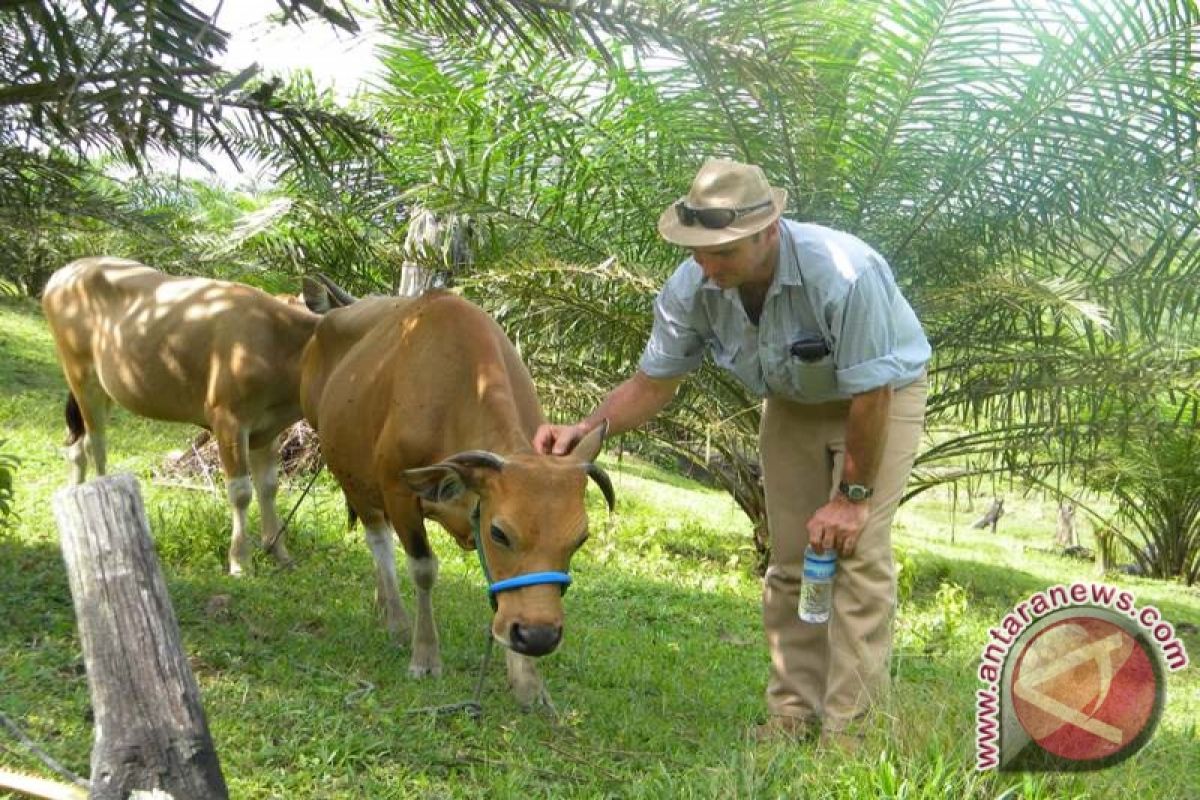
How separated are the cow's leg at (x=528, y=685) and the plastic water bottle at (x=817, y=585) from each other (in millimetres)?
1188

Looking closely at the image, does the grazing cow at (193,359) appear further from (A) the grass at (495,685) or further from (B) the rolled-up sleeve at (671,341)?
(B) the rolled-up sleeve at (671,341)

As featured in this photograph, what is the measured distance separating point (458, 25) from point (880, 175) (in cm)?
339

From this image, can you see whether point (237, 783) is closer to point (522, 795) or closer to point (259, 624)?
point (522, 795)

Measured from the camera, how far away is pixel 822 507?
4.29 meters

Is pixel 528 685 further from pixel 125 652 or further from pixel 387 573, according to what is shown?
pixel 125 652

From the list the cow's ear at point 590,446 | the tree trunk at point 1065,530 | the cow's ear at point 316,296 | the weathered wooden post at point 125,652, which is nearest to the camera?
the weathered wooden post at point 125,652

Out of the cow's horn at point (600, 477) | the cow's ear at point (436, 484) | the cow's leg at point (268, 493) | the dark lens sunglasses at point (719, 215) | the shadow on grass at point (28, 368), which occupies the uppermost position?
the dark lens sunglasses at point (719, 215)

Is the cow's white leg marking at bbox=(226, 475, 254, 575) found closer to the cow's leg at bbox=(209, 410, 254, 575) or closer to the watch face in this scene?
the cow's leg at bbox=(209, 410, 254, 575)

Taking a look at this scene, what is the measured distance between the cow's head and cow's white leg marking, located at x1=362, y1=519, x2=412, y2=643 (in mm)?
1454

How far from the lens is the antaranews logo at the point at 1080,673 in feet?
9.61

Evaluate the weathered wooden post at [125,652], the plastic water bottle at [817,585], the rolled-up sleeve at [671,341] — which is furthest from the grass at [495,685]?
the rolled-up sleeve at [671,341]

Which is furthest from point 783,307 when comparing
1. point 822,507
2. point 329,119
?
point 329,119

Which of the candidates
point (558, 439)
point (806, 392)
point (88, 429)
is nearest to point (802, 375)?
point (806, 392)

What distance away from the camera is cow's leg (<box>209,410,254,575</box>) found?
22.0 feet
